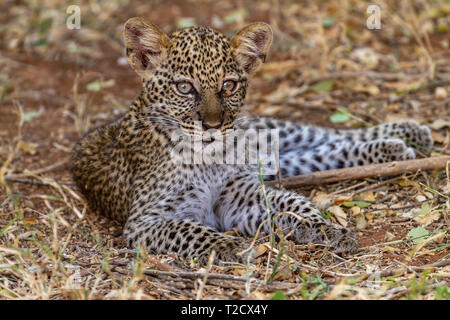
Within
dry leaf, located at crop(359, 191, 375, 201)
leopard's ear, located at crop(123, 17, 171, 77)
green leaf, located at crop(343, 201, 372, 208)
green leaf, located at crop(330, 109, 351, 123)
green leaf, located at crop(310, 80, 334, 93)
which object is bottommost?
green leaf, located at crop(343, 201, 372, 208)

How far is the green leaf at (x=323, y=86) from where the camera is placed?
34.8ft

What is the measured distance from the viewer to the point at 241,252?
5734 mm

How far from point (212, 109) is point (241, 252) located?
4.56 ft

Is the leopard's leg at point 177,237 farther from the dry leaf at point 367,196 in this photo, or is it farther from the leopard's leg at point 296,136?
the leopard's leg at point 296,136

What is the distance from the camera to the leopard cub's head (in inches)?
252

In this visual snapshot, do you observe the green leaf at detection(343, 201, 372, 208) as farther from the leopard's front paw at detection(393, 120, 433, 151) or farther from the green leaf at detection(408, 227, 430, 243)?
the leopard's front paw at detection(393, 120, 433, 151)

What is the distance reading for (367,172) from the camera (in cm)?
748

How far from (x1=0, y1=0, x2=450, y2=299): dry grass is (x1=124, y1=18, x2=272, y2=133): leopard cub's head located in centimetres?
132

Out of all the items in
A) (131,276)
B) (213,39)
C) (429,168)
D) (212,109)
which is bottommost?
(131,276)

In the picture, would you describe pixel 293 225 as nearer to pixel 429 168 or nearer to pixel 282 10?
pixel 429 168

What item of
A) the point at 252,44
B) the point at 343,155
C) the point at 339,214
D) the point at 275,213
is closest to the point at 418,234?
the point at 339,214

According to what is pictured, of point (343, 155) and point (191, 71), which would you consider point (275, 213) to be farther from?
point (343, 155)

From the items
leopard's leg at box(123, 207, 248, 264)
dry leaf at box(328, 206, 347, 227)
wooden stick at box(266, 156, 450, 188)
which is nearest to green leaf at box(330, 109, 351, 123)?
wooden stick at box(266, 156, 450, 188)

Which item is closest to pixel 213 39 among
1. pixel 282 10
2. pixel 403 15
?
pixel 403 15
